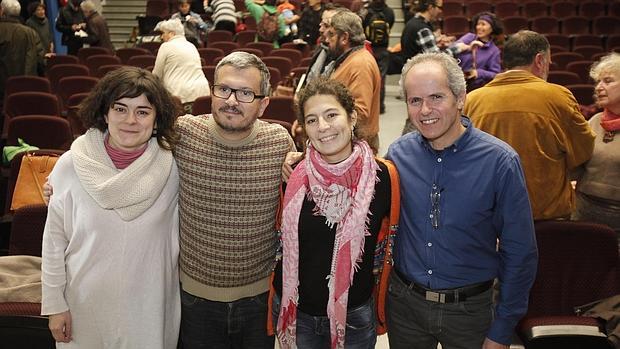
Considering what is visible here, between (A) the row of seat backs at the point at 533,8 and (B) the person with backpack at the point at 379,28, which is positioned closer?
(B) the person with backpack at the point at 379,28

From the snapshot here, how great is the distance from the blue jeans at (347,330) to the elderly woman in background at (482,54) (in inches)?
127

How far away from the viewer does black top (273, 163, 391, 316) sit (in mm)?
1780

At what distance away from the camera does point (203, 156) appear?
1.84 meters

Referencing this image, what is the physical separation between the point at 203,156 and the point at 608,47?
8.74 metres

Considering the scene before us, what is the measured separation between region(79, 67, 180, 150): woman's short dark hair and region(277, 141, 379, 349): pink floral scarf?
0.42 meters

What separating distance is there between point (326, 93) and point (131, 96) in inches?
22.2

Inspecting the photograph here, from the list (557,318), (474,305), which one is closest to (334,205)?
(474,305)

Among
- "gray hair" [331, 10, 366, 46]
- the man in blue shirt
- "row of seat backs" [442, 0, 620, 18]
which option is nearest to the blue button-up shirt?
the man in blue shirt

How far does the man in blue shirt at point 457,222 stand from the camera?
Answer: 1.75 m

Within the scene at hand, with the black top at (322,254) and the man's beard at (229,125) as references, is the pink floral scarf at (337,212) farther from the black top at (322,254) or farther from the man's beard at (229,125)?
the man's beard at (229,125)

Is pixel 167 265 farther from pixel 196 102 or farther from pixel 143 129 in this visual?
pixel 196 102

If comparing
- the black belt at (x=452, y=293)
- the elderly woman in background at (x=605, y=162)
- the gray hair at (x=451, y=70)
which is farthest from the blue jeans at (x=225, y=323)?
the elderly woman in background at (x=605, y=162)

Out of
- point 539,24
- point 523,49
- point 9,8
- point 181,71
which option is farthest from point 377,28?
point 539,24

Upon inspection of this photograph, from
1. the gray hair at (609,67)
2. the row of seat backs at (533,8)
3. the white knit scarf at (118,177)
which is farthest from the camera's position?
the row of seat backs at (533,8)
